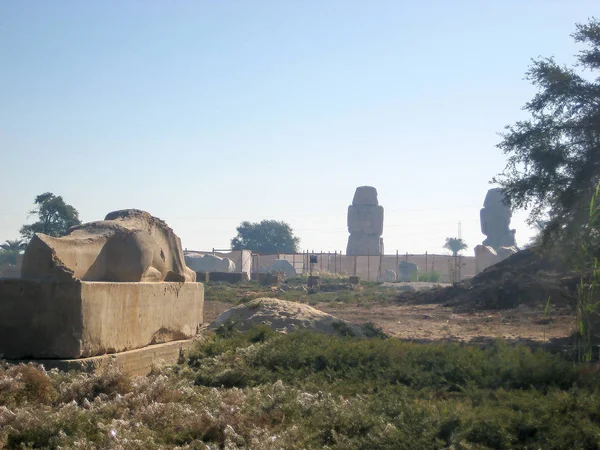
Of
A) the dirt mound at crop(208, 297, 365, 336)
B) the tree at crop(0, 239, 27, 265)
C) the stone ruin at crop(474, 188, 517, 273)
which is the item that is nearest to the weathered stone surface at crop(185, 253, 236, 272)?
the tree at crop(0, 239, 27, 265)

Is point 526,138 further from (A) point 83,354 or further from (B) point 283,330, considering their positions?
(A) point 83,354

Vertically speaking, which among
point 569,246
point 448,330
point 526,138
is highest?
point 526,138

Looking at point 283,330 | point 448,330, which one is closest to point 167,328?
point 283,330

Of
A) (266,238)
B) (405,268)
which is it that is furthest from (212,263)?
(266,238)

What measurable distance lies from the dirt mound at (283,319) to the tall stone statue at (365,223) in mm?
72792

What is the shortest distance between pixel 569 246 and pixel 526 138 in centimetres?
284

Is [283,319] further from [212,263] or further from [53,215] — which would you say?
[212,263]

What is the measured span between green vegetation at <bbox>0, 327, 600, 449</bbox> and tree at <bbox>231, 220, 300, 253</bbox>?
74209 mm

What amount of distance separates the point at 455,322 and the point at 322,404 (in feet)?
44.8

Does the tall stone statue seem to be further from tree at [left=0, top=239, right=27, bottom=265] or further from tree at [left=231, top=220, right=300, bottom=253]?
tree at [left=0, top=239, right=27, bottom=265]

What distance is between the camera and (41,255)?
7.01m

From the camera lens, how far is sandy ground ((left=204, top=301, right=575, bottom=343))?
14.9 metres

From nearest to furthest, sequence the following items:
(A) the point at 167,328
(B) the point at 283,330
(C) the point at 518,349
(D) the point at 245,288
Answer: (C) the point at 518,349, (A) the point at 167,328, (B) the point at 283,330, (D) the point at 245,288

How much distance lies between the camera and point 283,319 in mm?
12211
